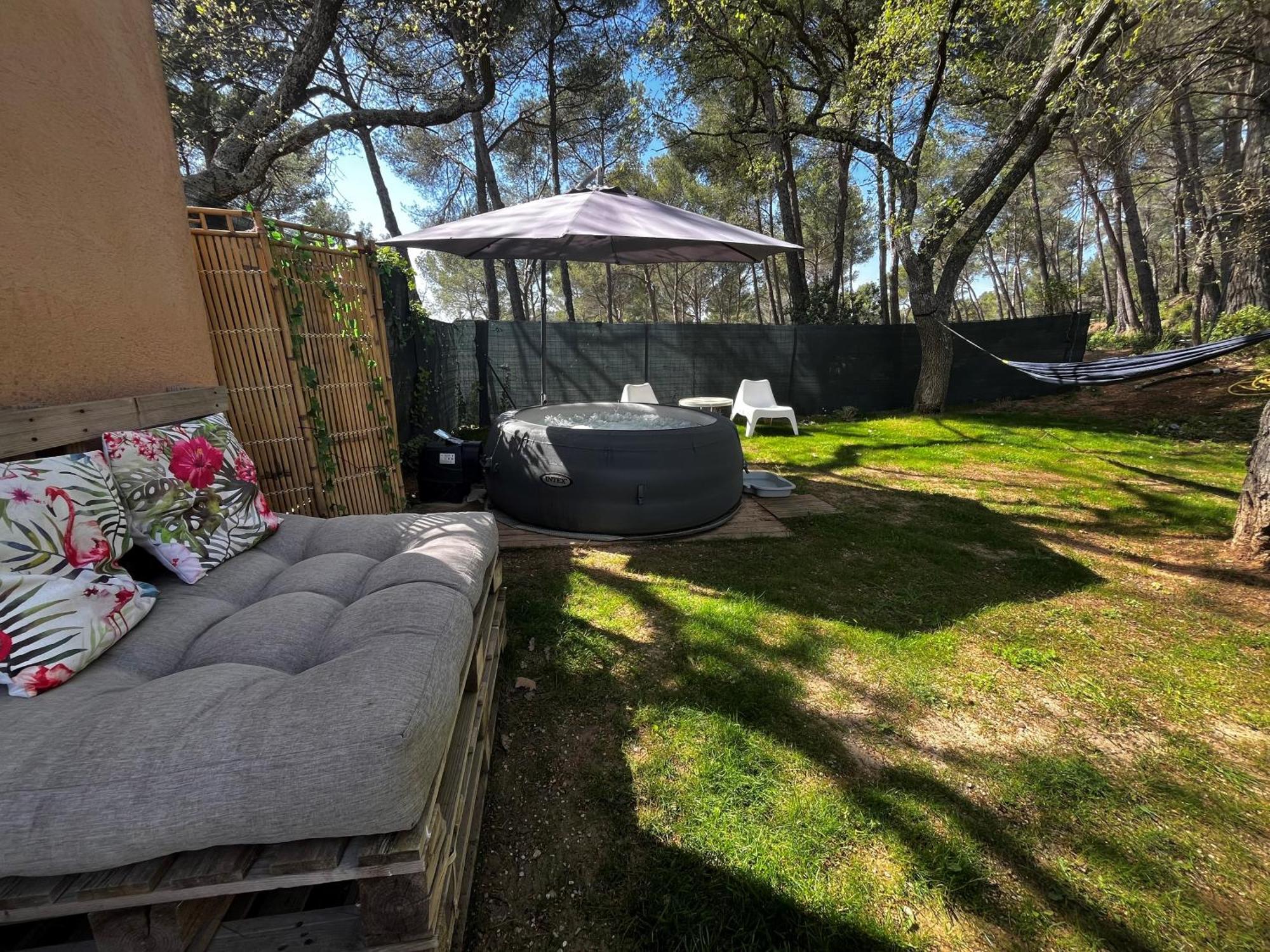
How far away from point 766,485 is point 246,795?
12.9 feet

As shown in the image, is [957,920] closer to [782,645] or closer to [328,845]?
[782,645]

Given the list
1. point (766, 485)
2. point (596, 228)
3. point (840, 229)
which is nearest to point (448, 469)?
point (596, 228)

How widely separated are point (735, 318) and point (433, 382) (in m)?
26.1

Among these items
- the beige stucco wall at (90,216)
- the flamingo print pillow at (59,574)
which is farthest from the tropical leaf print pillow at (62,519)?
the beige stucco wall at (90,216)

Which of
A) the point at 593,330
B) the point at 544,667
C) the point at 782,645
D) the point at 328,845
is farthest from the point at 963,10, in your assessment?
the point at 328,845

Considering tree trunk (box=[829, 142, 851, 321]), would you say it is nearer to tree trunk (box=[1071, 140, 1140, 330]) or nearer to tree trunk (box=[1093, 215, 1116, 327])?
tree trunk (box=[1071, 140, 1140, 330])

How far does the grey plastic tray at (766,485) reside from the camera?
4.19 m

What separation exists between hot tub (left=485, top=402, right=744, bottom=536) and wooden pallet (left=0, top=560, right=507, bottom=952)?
2.22m

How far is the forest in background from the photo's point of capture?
18.5 feet

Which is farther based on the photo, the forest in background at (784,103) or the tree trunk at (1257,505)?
the forest in background at (784,103)

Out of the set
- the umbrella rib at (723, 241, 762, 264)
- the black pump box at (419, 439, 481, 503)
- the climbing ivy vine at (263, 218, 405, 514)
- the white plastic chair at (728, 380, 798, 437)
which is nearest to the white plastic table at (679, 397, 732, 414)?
the white plastic chair at (728, 380, 798, 437)

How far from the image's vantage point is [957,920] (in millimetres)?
1198

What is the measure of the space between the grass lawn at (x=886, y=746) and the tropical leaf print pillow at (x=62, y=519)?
1255 mm

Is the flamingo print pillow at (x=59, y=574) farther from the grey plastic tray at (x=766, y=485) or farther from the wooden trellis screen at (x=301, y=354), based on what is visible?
the grey plastic tray at (x=766, y=485)
